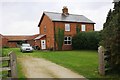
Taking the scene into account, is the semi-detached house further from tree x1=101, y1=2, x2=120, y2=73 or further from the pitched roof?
tree x1=101, y1=2, x2=120, y2=73

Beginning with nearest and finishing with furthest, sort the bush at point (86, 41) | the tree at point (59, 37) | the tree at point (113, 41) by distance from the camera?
the tree at point (113, 41) → the bush at point (86, 41) → the tree at point (59, 37)

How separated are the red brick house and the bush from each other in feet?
4.96

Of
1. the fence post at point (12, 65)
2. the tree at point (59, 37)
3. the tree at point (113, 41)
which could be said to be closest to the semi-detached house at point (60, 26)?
the tree at point (59, 37)

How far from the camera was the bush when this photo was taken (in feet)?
126

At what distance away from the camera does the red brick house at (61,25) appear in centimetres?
4222

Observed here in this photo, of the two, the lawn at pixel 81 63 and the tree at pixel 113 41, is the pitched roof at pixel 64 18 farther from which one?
the tree at pixel 113 41

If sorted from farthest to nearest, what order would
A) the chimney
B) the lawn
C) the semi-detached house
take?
the chimney → the semi-detached house → the lawn

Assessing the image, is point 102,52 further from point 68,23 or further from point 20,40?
point 20,40

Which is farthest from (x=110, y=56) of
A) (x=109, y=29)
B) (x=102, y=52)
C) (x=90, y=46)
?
(x=90, y=46)

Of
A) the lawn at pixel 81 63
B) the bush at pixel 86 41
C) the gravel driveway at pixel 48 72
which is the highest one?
the bush at pixel 86 41

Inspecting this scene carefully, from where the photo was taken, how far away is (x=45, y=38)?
151 ft

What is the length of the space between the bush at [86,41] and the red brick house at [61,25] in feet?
4.96

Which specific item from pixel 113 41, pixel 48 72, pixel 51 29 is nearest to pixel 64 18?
pixel 51 29

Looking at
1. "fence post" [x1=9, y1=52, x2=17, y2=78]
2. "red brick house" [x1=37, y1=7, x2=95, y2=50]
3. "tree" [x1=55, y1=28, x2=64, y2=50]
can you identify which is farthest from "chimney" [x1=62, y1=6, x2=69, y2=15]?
"fence post" [x1=9, y1=52, x2=17, y2=78]
